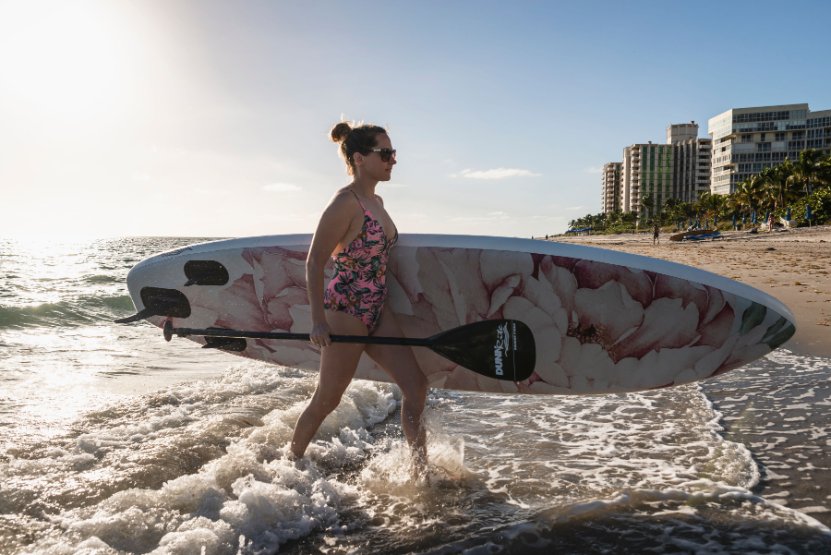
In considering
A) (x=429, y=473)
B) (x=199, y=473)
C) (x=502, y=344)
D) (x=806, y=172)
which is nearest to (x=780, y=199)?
(x=806, y=172)

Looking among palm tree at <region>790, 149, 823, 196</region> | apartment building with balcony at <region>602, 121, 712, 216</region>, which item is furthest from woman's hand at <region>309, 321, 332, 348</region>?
apartment building with balcony at <region>602, 121, 712, 216</region>

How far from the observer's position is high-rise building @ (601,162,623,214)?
528ft

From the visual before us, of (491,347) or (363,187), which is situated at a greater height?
(363,187)

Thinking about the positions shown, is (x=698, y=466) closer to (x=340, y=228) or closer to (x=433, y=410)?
(x=433, y=410)

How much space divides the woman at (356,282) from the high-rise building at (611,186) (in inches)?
6418

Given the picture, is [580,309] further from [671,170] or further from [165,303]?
[671,170]

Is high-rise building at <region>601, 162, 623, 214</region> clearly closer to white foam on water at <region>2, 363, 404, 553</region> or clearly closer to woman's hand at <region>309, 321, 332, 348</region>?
white foam on water at <region>2, 363, 404, 553</region>

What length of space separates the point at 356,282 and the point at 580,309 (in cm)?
117

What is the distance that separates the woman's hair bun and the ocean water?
1.53 meters

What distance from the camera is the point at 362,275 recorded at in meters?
2.78

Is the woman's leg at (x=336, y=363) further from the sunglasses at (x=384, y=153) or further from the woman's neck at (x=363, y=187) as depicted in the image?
the sunglasses at (x=384, y=153)

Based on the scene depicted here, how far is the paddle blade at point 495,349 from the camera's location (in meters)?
3.18

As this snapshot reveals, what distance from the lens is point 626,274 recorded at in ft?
10.3

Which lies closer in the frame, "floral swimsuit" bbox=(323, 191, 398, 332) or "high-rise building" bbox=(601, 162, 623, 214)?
"floral swimsuit" bbox=(323, 191, 398, 332)
